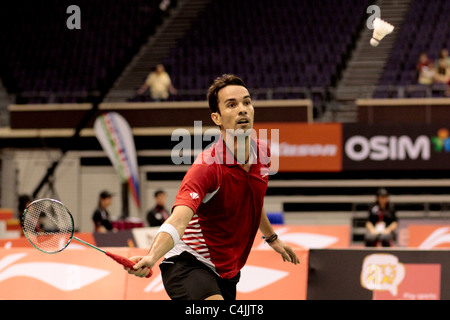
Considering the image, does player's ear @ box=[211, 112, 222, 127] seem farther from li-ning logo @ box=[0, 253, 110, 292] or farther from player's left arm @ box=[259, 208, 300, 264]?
li-ning logo @ box=[0, 253, 110, 292]

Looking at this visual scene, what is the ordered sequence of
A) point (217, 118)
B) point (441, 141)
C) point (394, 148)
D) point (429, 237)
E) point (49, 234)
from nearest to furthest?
point (217, 118)
point (49, 234)
point (429, 237)
point (441, 141)
point (394, 148)

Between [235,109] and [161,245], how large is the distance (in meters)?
0.98

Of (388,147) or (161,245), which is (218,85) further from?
(388,147)

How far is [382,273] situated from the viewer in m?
7.07

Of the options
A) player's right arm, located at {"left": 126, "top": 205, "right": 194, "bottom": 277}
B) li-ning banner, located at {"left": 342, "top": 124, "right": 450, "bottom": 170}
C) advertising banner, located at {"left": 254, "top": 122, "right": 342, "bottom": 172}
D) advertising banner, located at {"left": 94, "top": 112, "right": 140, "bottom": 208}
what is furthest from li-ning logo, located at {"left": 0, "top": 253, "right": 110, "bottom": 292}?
advertising banner, located at {"left": 94, "top": 112, "right": 140, "bottom": 208}

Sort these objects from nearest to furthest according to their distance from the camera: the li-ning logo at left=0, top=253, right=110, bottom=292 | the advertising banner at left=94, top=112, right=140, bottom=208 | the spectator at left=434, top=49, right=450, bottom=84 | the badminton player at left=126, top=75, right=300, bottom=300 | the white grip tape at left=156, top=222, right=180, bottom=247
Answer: the white grip tape at left=156, top=222, right=180, bottom=247 → the badminton player at left=126, top=75, right=300, bottom=300 → the li-ning logo at left=0, top=253, right=110, bottom=292 → the spectator at left=434, top=49, right=450, bottom=84 → the advertising banner at left=94, top=112, right=140, bottom=208

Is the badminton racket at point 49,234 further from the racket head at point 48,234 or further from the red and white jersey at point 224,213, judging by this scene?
the red and white jersey at point 224,213

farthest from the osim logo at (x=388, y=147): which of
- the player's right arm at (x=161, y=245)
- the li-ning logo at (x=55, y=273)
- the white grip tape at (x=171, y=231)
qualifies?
the white grip tape at (x=171, y=231)

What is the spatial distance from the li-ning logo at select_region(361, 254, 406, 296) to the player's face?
3.47m

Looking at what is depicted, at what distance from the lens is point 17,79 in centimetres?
2088

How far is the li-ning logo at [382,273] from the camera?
7.03 m

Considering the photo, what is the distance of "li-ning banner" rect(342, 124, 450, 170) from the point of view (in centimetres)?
1534

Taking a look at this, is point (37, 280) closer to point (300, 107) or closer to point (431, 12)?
point (300, 107)

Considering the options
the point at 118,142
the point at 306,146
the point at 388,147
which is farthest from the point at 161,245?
the point at 118,142
